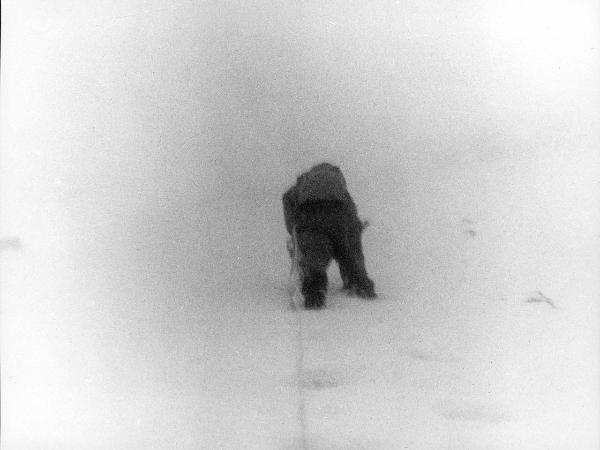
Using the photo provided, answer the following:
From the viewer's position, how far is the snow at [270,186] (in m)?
0.96

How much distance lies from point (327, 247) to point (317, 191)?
10cm

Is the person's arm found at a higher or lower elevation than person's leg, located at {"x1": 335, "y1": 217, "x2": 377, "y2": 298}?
higher

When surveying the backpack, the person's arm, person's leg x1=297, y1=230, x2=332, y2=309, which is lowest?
person's leg x1=297, y1=230, x2=332, y2=309

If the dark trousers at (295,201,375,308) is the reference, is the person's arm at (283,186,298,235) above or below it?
above

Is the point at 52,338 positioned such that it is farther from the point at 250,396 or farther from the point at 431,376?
the point at 431,376

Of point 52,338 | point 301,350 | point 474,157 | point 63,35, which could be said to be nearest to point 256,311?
point 301,350

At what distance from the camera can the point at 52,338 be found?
98cm

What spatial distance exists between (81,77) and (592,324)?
95cm

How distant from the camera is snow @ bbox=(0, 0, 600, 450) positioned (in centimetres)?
96

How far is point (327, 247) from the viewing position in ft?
3.22

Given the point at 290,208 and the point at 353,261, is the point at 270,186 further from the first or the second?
the point at 353,261

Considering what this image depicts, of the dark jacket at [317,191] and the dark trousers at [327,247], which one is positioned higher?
the dark jacket at [317,191]

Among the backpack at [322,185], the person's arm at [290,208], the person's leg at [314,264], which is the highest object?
the backpack at [322,185]

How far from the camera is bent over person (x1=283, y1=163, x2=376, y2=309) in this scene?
970 millimetres
